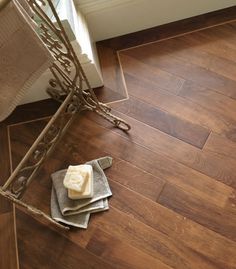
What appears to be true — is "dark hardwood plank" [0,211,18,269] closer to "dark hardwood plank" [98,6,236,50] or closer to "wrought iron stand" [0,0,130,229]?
"wrought iron stand" [0,0,130,229]

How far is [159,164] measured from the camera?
1.21 m

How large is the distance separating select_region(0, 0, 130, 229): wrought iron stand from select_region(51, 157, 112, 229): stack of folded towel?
6 cm

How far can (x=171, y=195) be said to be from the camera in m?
1.16

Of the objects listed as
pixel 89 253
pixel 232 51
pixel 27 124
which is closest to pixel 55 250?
pixel 89 253

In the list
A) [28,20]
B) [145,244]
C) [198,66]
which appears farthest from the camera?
[198,66]

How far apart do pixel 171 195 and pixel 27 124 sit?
678mm

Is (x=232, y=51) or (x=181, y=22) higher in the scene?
(x=181, y=22)

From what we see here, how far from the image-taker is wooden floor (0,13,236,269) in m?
1.09

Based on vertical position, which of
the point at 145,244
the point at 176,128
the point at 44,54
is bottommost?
the point at 145,244

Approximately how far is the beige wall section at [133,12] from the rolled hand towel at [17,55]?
59 cm

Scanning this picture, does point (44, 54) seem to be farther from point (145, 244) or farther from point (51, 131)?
point (145, 244)

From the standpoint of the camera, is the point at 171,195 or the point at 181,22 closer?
the point at 171,195

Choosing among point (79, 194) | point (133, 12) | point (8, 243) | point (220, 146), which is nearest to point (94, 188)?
point (79, 194)

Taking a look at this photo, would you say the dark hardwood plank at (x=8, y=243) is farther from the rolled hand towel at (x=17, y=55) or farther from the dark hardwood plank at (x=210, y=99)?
the dark hardwood plank at (x=210, y=99)
